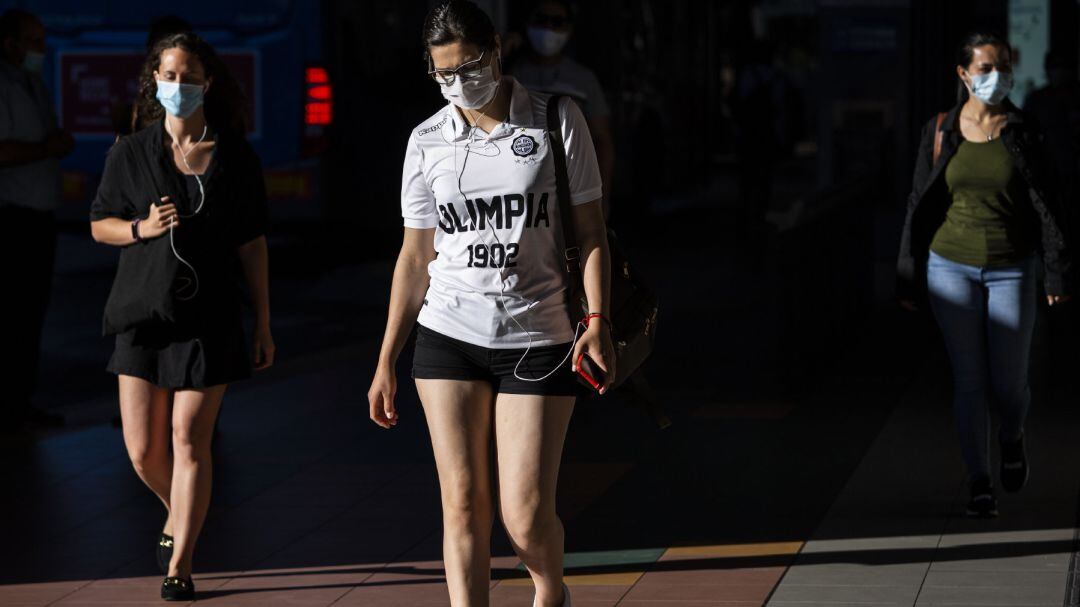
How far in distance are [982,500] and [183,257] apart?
303 centimetres

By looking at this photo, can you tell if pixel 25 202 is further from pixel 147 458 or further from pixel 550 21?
pixel 147 458

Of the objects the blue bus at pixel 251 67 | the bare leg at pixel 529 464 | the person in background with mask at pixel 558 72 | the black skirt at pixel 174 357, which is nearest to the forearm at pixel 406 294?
the bare leg at pixel 529 464

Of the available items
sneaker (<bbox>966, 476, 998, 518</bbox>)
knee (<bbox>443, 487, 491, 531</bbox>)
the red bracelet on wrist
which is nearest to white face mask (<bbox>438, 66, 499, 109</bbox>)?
the red bracelet on wrist

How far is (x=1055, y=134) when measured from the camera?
39.9 ft

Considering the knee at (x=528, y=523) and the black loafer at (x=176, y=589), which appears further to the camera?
the black loafer at (x=176, y=589)

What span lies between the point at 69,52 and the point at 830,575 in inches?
475

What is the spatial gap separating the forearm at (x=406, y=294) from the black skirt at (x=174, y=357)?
1.38 meters

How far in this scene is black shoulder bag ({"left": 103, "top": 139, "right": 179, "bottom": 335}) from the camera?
5.94m

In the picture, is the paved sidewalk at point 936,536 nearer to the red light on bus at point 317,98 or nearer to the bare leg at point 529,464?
the bare leg at point 529,464

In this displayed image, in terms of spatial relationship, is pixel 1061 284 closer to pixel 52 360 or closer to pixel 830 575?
pixel 830 575

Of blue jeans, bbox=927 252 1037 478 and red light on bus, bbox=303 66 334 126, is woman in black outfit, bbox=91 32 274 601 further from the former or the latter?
red light on bus, bbox=303 66 334 126

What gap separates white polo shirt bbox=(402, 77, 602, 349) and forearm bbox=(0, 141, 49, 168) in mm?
4866

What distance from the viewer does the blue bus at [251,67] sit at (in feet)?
54.1

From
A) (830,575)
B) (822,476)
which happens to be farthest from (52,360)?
(830,575)
